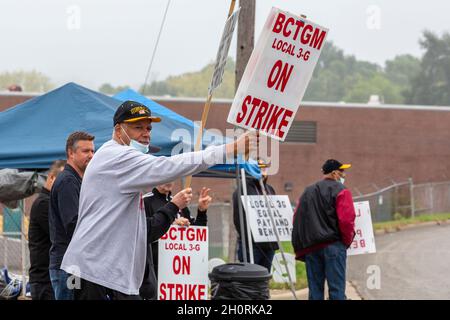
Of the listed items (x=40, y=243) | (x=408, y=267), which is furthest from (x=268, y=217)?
(x=408, y=267)

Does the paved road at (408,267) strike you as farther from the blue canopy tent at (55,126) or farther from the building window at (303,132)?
the building window at (303,132)

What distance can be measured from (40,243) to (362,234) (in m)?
4.79

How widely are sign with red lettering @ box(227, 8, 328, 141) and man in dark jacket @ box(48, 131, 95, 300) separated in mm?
1424

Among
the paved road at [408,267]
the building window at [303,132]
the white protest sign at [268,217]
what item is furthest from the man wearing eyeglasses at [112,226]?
the building window at [303,132]

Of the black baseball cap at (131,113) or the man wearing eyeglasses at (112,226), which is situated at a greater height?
the black baseball cap at (131,113)

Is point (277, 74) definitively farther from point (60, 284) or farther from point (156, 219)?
point (60, 284)

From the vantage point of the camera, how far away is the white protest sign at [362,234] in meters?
10.9

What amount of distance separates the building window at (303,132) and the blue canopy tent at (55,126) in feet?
98.5

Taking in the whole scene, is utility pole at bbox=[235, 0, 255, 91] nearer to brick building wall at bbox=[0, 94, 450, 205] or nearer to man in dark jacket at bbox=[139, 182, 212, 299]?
man in dark jacket at bbox=[139, 182, 212, 299]

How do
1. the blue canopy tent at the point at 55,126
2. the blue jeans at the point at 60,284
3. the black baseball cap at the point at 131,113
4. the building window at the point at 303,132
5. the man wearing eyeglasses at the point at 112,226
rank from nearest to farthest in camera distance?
1. the man wearing eyeglasses at the point at 112,226
2. the black baseball cap at the point at 131,113
3. the blue jeans at the point at 60,284
4. the blue canopy tent at the point at 55,126
5. the building window at the point at 303,132

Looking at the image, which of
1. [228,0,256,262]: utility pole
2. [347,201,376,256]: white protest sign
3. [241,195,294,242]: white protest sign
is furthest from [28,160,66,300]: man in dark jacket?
[228,0,256,262]: utility pole

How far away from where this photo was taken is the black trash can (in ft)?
24.1

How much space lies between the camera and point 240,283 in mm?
7359
